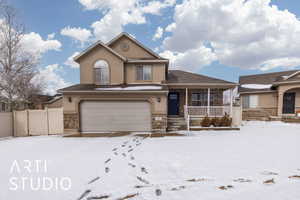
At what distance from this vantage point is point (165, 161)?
4.10 meters

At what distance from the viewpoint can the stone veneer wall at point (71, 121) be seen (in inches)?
340

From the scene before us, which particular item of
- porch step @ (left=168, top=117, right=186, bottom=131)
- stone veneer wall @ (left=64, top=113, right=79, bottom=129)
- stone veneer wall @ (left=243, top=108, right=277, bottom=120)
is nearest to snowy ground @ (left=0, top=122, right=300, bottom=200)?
stone veneer wall @ (left=64, top=113, right=79, bottom=129)

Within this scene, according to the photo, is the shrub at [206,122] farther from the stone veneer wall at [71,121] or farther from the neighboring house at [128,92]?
the stone veneer wall at [71,121]

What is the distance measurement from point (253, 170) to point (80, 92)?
903cm

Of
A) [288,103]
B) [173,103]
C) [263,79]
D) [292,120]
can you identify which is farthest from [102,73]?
[288,103]

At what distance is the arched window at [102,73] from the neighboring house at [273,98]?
546 inches

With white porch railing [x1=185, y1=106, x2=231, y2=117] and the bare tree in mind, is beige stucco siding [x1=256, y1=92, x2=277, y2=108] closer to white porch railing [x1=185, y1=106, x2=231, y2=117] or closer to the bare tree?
white porch railing [x1=185, y1=106, x2=231, y2=117]

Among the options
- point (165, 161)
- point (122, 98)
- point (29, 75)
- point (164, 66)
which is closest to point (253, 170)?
point (165, 161)

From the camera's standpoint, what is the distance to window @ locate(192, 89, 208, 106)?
36.4 ft

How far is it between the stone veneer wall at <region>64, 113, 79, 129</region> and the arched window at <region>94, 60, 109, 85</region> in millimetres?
2804

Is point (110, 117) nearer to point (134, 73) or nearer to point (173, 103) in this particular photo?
point (134, 73)

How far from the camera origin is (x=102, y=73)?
973 centimetres

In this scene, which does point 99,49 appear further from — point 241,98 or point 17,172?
point 241,98

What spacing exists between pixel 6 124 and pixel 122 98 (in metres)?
7.47
